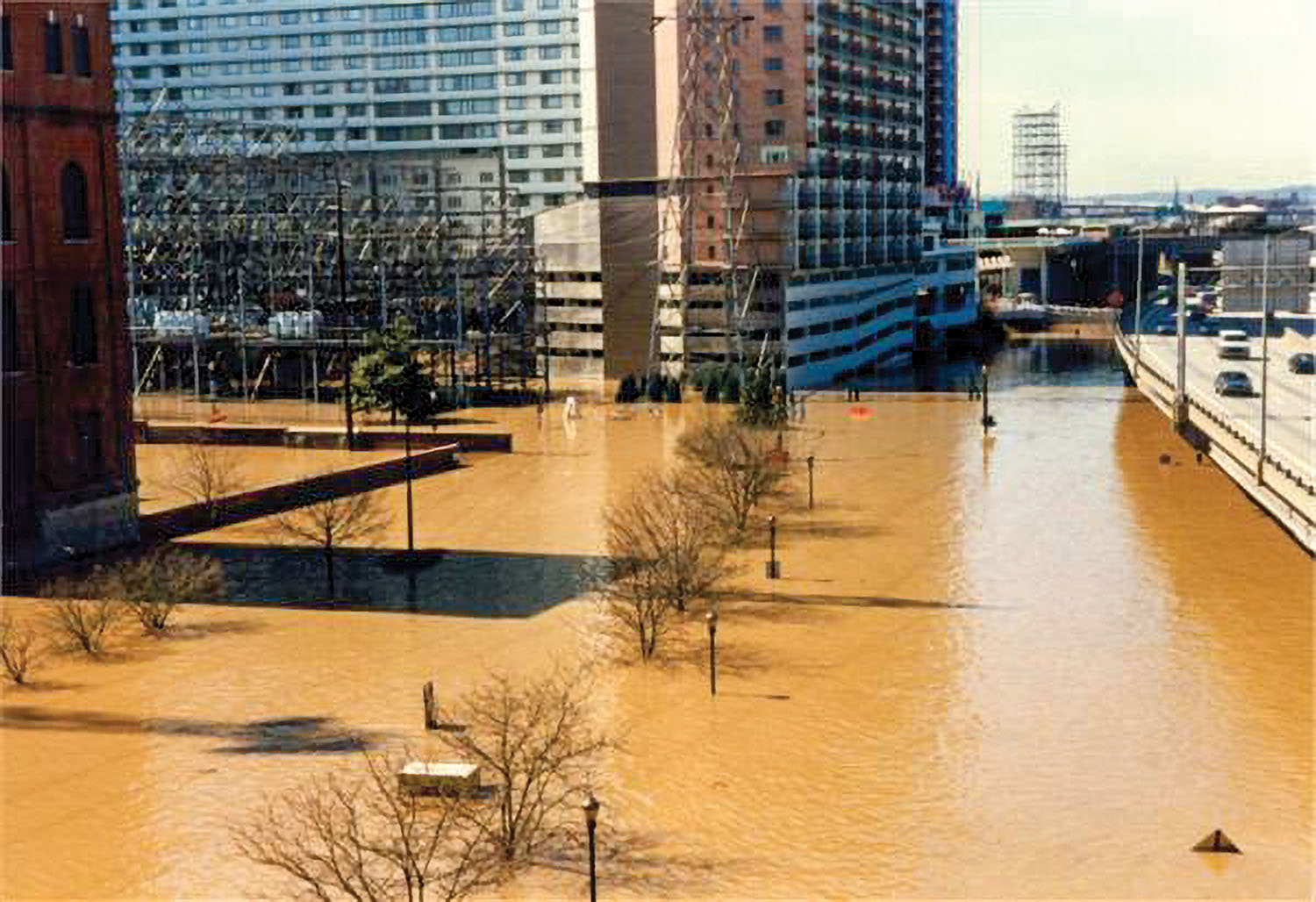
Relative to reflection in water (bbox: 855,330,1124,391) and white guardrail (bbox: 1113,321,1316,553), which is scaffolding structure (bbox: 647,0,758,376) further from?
white guardrail (bbox: 1113,321,1316,553)

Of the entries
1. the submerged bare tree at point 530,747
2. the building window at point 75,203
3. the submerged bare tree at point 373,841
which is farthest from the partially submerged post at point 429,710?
the building window at point 75,203

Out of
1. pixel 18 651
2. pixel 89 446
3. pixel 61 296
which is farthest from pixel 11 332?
pixel 18 651

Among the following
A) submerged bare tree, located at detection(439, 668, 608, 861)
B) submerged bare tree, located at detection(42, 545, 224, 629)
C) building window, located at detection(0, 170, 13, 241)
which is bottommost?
submerged bare tree, located at detection(439, 668, 608, 861)

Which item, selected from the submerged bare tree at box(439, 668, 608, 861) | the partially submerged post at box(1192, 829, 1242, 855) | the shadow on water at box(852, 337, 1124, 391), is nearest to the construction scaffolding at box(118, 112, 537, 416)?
the shadow on water at box(852, 337, 1124, 391)

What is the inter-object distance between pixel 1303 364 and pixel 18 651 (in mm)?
53270

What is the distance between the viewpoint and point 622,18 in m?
99.8

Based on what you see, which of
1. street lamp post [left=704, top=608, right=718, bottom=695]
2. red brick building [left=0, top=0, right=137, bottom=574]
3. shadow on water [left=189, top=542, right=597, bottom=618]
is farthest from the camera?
red brick building [left=0, top=0, right=137, bottom=574]

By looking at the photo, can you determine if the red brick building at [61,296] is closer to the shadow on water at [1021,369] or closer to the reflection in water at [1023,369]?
the shadow on water at [1021,369]

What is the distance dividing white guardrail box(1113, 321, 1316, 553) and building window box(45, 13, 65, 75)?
1313 inches

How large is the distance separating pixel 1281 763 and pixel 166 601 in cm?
2367

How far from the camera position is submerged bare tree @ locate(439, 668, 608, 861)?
76.4 feet

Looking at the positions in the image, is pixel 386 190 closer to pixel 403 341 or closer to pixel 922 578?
pixel 403 341

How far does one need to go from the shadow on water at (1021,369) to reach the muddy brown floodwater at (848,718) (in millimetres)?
43833

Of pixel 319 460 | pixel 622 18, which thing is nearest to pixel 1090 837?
pixel 319 460
